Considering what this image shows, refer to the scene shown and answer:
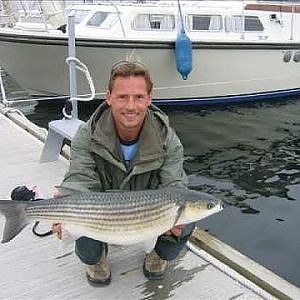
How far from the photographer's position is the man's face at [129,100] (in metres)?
2.82

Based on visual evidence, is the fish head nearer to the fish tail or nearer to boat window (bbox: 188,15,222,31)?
the fish tail

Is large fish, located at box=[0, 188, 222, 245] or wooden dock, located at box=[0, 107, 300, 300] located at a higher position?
large fish, located at box=[0, 188, 222, 245]

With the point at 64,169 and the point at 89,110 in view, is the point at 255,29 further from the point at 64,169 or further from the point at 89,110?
the point at 64,169

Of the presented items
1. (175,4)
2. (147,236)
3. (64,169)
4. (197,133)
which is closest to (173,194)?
(147,236)

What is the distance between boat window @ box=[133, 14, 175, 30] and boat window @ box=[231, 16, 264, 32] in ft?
4.84

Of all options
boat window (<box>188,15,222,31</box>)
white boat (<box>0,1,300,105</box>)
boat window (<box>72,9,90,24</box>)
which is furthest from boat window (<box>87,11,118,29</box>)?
boat window (<box>188,15,222,31</box>)

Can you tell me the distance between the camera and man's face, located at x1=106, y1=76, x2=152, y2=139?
2820mm

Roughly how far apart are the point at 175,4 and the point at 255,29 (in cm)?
188

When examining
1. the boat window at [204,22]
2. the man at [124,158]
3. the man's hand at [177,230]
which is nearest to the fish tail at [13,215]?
the man at [124,158]

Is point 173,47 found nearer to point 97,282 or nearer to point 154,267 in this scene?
point 154,267

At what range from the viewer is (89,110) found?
1114cm

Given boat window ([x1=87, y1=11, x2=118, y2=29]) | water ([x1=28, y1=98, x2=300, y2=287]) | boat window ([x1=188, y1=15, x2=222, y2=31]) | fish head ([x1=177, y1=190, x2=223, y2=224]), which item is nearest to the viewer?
fish head ([x1=177, y1=190, x2=223, y2=224])

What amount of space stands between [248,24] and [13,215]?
386 inches

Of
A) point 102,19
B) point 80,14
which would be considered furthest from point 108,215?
point 80,14
